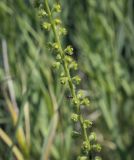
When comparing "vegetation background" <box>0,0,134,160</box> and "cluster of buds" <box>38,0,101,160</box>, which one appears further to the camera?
"vegetation background" <box>0,0,134,160</box>

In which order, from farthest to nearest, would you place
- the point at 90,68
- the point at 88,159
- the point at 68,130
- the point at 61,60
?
1. the point at 90,68
2. the point at 68,130
3. the point at 88,159
4. the point at 61,60

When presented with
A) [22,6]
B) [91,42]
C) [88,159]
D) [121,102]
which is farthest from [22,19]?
[88,159]

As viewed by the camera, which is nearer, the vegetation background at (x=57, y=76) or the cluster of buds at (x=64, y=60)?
the cluster of buds at (x=64, y=60)

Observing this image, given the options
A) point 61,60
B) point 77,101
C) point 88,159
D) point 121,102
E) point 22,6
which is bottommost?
point 121,102

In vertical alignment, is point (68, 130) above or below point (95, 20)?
below

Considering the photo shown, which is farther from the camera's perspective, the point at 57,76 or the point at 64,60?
the point at 57,76

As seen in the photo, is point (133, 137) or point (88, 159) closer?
point (88, 159)

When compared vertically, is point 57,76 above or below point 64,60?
below

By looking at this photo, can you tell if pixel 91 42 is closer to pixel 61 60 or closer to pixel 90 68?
pixel 90 68
